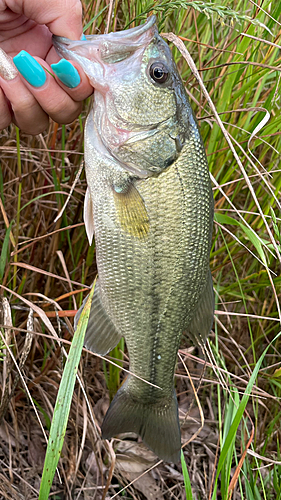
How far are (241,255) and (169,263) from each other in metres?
1.15

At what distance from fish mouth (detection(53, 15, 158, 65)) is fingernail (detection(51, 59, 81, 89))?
4 cm

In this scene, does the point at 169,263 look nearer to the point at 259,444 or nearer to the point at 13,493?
the point at 13,493

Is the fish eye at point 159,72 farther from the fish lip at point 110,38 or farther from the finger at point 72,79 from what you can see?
the finger at point 72,79

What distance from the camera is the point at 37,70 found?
1496 millimetres

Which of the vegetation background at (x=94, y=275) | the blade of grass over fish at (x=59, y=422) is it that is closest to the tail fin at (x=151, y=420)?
the vegetation background at (x=94, y=275)

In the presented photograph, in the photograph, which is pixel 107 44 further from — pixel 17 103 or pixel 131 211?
pixel 131 211

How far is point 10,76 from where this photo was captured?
60.2 inches

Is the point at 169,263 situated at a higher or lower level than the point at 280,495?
higher

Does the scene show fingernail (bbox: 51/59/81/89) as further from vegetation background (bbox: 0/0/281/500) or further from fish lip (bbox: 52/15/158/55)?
vegetation background (bbox: 0/0/281/500)

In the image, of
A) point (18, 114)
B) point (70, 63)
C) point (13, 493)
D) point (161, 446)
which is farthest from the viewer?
point (13, 493)

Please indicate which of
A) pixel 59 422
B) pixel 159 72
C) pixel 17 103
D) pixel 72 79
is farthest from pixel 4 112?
pixel 59 422

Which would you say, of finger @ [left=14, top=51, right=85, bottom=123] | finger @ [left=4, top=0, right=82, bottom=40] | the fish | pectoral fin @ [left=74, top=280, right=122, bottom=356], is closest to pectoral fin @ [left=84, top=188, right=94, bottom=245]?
the fish

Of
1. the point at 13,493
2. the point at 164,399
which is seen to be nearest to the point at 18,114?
the point at 164,399

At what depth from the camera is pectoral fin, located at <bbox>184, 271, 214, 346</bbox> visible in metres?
1.71
